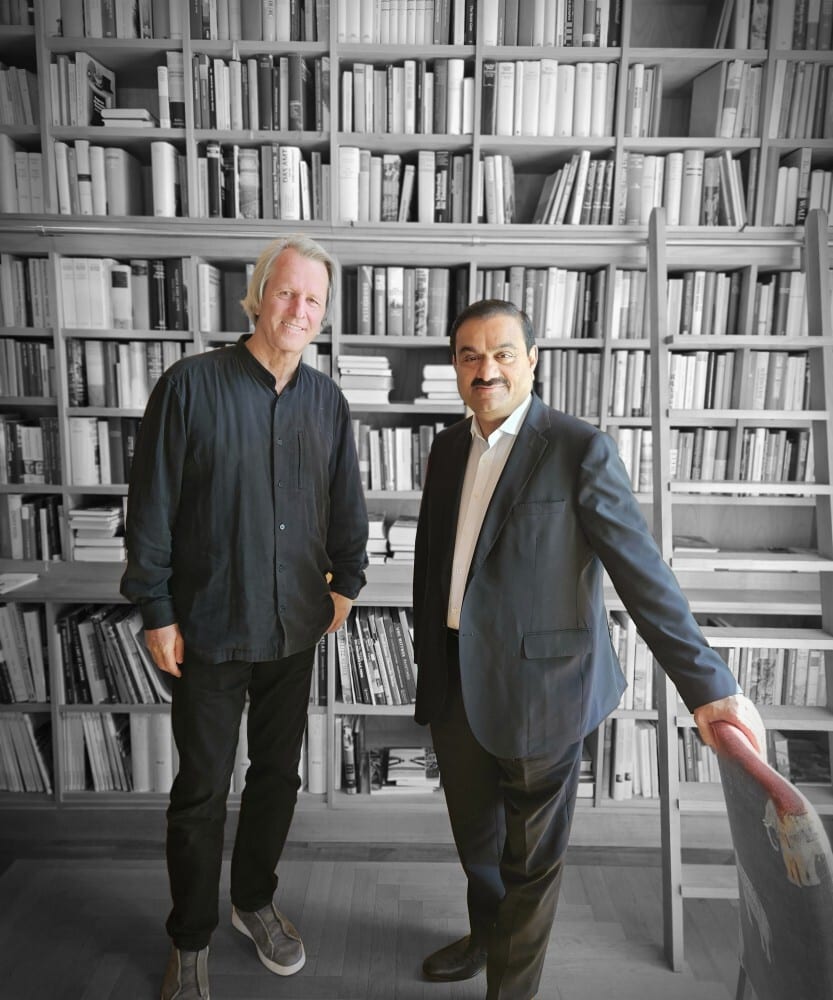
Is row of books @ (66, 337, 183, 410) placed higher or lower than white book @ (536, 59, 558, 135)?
lower

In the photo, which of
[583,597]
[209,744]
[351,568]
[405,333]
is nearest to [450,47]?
[405,333]

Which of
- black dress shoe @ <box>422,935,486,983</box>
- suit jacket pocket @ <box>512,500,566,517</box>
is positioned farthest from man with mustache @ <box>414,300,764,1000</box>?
black dress shoe @ <box>422,935,486,983</box>

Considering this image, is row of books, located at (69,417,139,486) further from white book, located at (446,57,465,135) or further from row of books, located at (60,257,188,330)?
white book, located at (446,57,465,135)

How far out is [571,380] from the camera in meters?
2.60

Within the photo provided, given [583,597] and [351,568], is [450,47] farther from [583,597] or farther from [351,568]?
[583,597]

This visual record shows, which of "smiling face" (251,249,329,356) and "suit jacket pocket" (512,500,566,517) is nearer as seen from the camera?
"suit jacket pocket" (512,500,566,517)

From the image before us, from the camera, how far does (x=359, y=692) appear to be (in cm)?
256

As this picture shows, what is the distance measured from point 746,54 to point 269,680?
252 cm

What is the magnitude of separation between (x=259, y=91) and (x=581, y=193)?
1163 millimetres

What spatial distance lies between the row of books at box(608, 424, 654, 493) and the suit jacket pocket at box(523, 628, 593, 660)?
1.23 meters

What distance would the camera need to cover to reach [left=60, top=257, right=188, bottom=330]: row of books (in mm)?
2545

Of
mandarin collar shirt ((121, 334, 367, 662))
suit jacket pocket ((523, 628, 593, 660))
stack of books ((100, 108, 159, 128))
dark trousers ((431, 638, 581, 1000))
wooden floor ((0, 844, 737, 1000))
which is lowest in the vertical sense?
wooden floor ((0, 844, 737, 1000))

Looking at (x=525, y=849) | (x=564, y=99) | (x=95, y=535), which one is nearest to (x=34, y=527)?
(x=95, y=535)

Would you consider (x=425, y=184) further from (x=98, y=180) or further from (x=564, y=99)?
(x=98, y=180)
